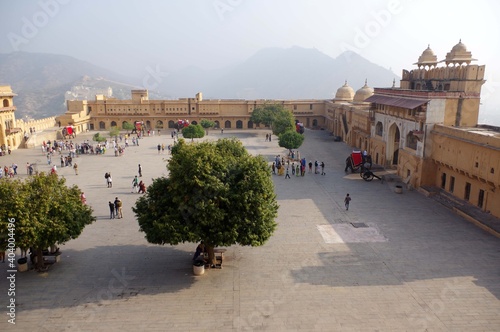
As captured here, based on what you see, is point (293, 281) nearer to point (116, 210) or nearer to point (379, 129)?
point (116, 210)

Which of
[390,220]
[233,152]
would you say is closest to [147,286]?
[233,152]

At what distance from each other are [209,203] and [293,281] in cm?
444

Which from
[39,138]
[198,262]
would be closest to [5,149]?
[39,138]

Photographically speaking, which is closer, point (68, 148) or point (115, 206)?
point (115, 206)

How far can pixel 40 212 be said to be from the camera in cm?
1388

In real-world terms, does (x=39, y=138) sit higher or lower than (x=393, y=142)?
lower

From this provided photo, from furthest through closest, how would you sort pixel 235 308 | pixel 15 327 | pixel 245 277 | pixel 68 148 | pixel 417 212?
1. pixel 68 148
2. pixel 417 212
3. pixel 245 277
4. pixel 235 308
5. pixel 15 327

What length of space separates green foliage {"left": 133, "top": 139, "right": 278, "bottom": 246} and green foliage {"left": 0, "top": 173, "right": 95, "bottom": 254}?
2758 millimetres

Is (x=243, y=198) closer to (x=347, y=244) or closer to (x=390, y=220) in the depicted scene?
(x=347, y=244)

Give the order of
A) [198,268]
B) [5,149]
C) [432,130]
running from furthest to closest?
[5,149] < [432,130] < [198,268]

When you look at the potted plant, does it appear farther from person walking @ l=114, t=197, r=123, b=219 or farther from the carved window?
→ the carved window

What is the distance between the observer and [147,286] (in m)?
14.2

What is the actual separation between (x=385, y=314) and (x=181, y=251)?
28.9 ft

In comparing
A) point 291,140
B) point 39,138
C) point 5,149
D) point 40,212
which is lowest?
point 5,149
